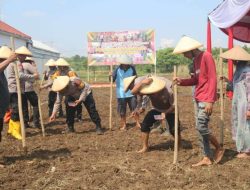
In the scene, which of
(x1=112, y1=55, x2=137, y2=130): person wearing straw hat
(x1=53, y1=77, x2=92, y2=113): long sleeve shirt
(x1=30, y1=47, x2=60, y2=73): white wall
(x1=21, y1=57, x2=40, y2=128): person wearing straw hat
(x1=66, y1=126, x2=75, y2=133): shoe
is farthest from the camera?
(x1=30, y1=47, x2=60, y2=73): white wall

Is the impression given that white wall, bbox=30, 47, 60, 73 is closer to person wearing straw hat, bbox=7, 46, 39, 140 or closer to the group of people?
person wearing straw hat, bbox=7, 46, 39, 140

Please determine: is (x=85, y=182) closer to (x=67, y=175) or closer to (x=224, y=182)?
(x=67, y=175)

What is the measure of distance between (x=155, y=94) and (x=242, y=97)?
1.35m

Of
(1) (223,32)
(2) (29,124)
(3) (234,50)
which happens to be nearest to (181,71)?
(1) (223,32)

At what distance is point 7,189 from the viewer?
514cm

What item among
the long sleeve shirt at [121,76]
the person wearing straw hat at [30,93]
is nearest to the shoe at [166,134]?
the long sleeve shirt at [121,76]

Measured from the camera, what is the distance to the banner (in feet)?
80.0

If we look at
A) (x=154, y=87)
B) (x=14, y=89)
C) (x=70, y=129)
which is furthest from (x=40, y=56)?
(x=154, y=87)

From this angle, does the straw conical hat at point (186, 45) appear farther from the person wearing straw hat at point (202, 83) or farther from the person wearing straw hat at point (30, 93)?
the person wearing straw hat at point (30, 93)

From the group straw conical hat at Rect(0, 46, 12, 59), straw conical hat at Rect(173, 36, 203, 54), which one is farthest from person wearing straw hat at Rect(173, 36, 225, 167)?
straw conical hat at Rect(0, 46, 12, 59)

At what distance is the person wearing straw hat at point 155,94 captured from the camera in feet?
21.0

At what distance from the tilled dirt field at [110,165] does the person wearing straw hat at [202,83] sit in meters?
0.44

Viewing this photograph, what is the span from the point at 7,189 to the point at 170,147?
10.6ft

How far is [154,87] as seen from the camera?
6375 millimetres
